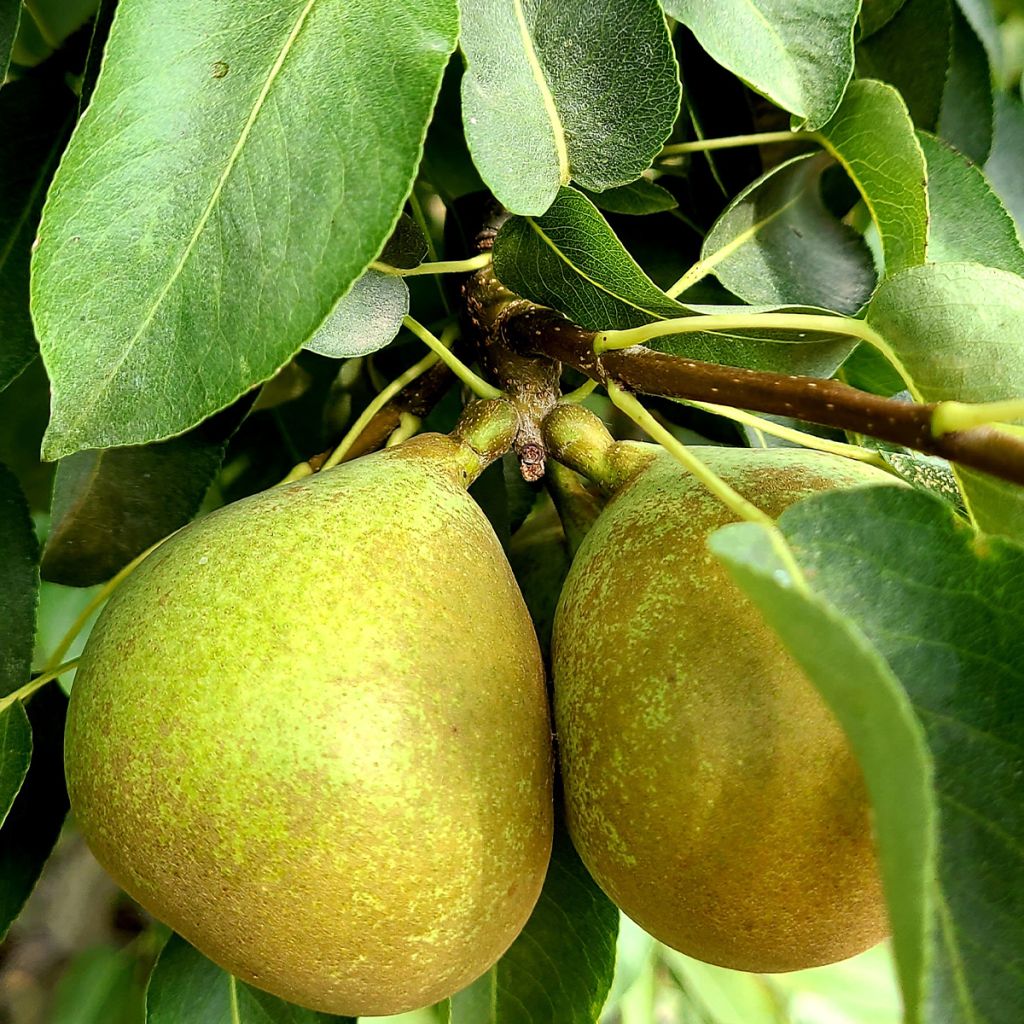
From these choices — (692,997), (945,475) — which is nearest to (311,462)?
(945,475)

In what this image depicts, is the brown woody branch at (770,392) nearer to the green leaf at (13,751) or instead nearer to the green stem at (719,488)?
the green stem at (719,488)

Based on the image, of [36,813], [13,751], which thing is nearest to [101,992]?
[36,813]

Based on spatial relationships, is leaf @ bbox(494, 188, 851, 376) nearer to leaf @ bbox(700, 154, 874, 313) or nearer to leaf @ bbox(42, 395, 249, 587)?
leaf @ bbox(700, 154, 874, 313)

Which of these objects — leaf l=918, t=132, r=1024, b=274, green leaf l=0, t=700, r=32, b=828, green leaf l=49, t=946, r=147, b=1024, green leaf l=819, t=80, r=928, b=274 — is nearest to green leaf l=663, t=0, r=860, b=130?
green leaf l=819, t=80, r=928, b=274

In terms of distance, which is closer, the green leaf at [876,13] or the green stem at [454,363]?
the green stem at [454,363]

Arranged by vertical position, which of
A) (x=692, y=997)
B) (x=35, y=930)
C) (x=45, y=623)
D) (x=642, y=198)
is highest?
(x=642, y=198)

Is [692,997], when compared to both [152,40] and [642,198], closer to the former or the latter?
[642,198]

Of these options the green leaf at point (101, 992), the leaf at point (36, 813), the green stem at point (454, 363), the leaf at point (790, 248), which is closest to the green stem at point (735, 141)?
the leaf at point (790, 248)
